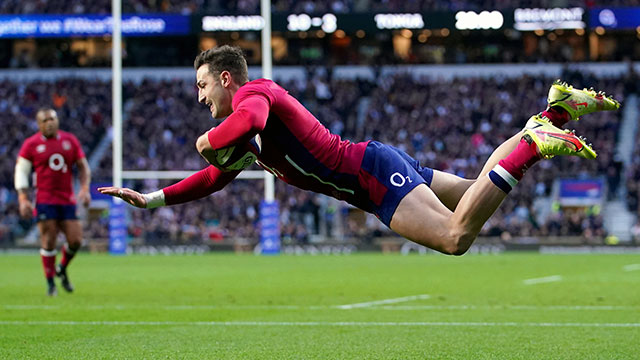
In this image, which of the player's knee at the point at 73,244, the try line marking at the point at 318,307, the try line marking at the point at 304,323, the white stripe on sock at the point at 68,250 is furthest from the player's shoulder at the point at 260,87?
the white stripe on sock at the point at 68,250

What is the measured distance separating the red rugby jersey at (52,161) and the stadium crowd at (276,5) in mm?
30239

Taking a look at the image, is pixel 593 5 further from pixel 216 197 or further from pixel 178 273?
pixel 178 273

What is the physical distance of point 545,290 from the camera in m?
14.8

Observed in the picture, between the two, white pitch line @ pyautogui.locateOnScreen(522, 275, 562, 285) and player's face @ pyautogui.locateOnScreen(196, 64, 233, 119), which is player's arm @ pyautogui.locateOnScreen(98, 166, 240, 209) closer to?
player's face @ pyautogui.locateOnScreen(196, 64, 233, 119)

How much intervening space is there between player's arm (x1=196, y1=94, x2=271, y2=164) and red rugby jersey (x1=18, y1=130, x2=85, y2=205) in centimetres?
829

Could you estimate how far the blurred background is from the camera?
120 ft

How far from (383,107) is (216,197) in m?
9.88

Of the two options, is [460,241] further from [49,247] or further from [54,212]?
[49,247]

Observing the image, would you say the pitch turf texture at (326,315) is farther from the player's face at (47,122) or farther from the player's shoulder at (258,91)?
the player's face at (47,122)

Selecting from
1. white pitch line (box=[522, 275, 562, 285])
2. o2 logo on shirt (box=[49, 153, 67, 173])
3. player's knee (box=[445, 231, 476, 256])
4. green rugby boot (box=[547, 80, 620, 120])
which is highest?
green rugby boot (box=[547, 80, 620, 120])

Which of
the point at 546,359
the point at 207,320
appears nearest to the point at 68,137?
the point at 207,320

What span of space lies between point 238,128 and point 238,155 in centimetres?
60

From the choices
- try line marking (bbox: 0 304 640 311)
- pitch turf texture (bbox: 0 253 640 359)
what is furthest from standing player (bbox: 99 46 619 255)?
try line marking (bbox: 0 304 640 311)

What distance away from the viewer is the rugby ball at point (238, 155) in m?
6.39
